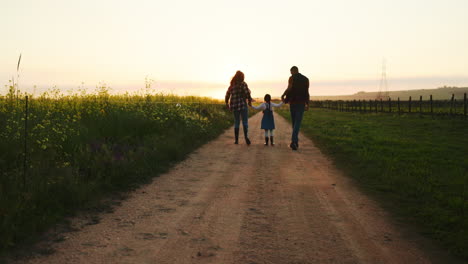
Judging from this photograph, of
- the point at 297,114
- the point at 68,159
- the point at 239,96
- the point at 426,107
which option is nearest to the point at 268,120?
the point at 297,114

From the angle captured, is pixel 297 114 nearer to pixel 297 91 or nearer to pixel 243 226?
pixel 297 91

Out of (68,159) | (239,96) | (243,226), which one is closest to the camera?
(243,226)

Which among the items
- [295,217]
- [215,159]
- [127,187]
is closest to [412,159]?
[215,159]

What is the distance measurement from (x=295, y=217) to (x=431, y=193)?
273 cm

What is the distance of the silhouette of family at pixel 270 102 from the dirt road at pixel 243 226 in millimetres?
4523

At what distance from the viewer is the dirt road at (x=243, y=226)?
11.4 ft

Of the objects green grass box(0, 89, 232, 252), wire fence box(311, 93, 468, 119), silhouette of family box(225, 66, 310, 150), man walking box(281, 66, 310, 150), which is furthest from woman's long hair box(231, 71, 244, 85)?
wire fence box(311, 93, 468, 119)

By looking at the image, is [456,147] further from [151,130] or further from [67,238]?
→ [67,238]

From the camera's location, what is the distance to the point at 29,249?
143 inches

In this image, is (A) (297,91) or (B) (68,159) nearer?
(B) (68,159)

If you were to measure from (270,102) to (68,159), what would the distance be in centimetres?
732

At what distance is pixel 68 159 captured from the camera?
6.83 metres

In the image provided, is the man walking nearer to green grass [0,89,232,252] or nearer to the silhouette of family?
the silhouette of family

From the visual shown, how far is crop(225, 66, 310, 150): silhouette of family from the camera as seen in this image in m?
11.6
